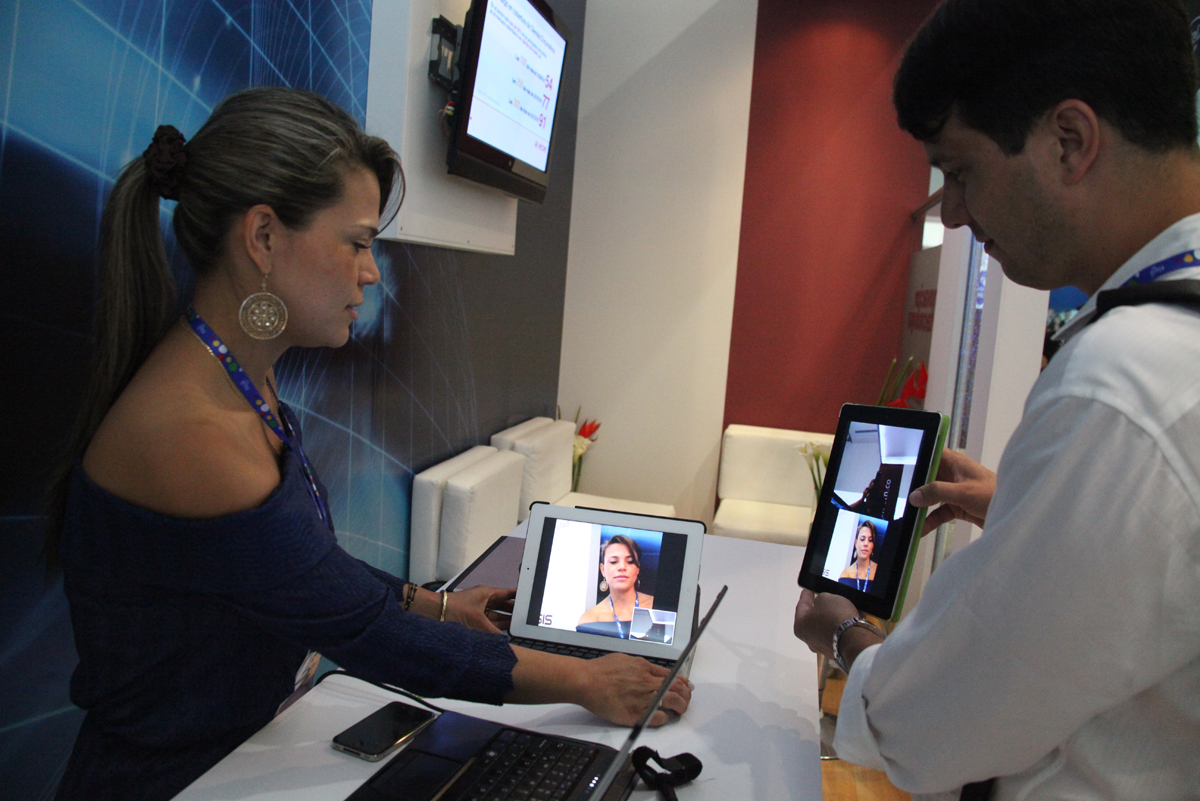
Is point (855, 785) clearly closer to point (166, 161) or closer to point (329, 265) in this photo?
point (329, 265)

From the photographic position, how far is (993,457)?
8.15 feet

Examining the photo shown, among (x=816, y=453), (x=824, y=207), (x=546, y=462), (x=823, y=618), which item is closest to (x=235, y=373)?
(x=823, y=618)

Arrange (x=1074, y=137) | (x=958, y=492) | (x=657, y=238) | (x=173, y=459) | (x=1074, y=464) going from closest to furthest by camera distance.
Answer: (x=1074, y=464) < (x=1074, y=137) < (x=173, y=459) < (x=958, y=492) < (x=657, y=238)

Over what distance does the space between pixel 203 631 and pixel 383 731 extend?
10.6 inches

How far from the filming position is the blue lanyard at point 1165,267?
691mm

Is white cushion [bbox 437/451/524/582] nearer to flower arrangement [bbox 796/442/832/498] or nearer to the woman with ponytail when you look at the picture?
the woman with ponytail

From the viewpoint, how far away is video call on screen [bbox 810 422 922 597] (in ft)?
3.98

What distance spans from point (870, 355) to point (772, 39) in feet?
5.96

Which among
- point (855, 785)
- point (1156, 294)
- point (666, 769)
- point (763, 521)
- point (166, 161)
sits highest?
point (166, 161)

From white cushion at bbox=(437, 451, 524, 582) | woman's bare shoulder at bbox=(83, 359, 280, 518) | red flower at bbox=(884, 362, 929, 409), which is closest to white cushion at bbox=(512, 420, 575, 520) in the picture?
white cushion at bbox=(437, 451, 524, 582)

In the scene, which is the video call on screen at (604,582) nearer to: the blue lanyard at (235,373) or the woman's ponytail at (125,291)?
the blue lanyard at (235,373)

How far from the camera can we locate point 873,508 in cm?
125

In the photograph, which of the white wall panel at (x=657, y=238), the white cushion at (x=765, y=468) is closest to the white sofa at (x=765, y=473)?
the white cushion at (x=765, y=468)

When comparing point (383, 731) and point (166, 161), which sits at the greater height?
point (166, 161)
